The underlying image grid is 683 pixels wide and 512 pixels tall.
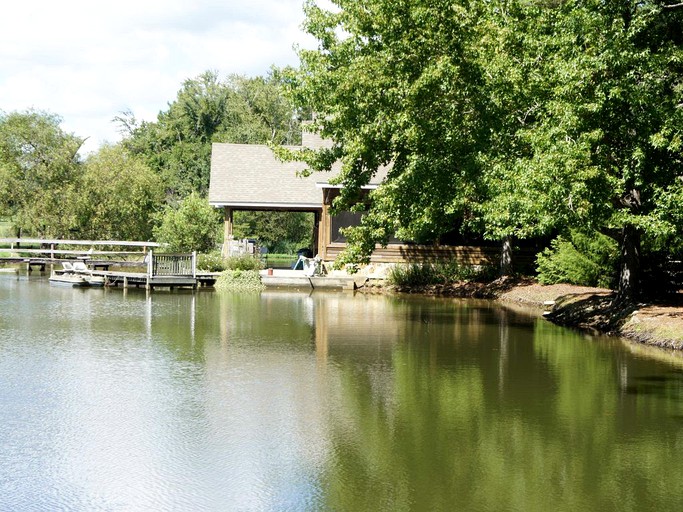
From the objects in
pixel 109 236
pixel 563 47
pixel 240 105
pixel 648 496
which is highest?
pixel 240 105

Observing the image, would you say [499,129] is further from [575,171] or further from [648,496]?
[648,496]

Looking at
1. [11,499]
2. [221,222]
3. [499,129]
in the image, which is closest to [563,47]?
[499,129]

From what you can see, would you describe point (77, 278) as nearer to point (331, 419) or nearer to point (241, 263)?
point (241, 263)

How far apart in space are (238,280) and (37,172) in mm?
17142

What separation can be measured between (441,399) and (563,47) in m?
8.85

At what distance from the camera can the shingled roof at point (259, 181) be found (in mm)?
33688

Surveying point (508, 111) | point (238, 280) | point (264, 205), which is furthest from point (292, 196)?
point (508, 111)

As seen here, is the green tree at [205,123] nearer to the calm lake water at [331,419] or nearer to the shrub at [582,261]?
the shrub at [582,261]

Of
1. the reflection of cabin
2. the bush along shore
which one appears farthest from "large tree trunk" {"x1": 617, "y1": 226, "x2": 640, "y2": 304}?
the reflection of cabin

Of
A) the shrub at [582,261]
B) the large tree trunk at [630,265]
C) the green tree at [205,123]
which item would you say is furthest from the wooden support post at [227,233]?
the green tree at [205,123]

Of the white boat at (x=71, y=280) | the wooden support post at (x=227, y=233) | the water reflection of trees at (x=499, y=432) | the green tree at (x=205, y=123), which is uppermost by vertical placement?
the green tree at (x=205, y=123)

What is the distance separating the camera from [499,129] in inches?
727

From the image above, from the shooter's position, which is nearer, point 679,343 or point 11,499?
point 11,499

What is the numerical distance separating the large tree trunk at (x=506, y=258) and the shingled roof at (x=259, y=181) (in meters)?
5.99
